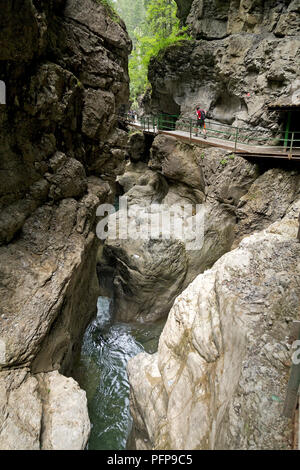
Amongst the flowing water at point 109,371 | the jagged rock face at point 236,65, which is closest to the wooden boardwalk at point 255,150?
the jagged rock face at point 236,65

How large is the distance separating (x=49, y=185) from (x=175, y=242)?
652 centimetres

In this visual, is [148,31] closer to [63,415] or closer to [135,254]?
[135,254]

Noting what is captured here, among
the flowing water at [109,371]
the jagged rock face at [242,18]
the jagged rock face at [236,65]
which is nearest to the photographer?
the flowing water at [109,371]

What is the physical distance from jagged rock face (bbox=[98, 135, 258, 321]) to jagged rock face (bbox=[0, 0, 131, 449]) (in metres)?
2.90

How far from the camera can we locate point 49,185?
7496 mm

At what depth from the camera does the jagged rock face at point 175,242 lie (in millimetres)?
11938

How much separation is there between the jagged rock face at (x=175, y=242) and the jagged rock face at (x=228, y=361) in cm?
567

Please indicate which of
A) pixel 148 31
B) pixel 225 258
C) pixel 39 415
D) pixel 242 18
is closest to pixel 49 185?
pixel 225 258

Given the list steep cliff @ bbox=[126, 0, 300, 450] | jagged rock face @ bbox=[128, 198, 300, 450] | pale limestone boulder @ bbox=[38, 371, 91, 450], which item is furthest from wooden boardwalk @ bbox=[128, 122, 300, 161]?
pale limestone boulder @ bbox=[38, 371, 91, 450]

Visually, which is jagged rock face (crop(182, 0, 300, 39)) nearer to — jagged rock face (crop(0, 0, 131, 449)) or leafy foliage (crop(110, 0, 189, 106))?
leafy foliage (crop(110, 0, 189, 106))

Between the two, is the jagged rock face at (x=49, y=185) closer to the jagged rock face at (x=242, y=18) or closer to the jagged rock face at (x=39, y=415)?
the jagged rock face at (x=39, y=415)

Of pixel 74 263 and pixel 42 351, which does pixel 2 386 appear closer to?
pixel 42 351

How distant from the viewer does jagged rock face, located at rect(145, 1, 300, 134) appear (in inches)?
535

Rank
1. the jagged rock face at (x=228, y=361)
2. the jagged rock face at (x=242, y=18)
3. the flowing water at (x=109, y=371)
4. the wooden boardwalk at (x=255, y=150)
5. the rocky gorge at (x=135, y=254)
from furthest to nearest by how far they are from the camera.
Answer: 1. the jagged rock face at (x=242, y=18)
2. the wooden boardwalk at (x=255, y=150)
3. the flowing water at (x=109, y=371)
4. the rocky gorge at (x=135, y=254)
5. the jagged rock face at (x=228, y=361)
